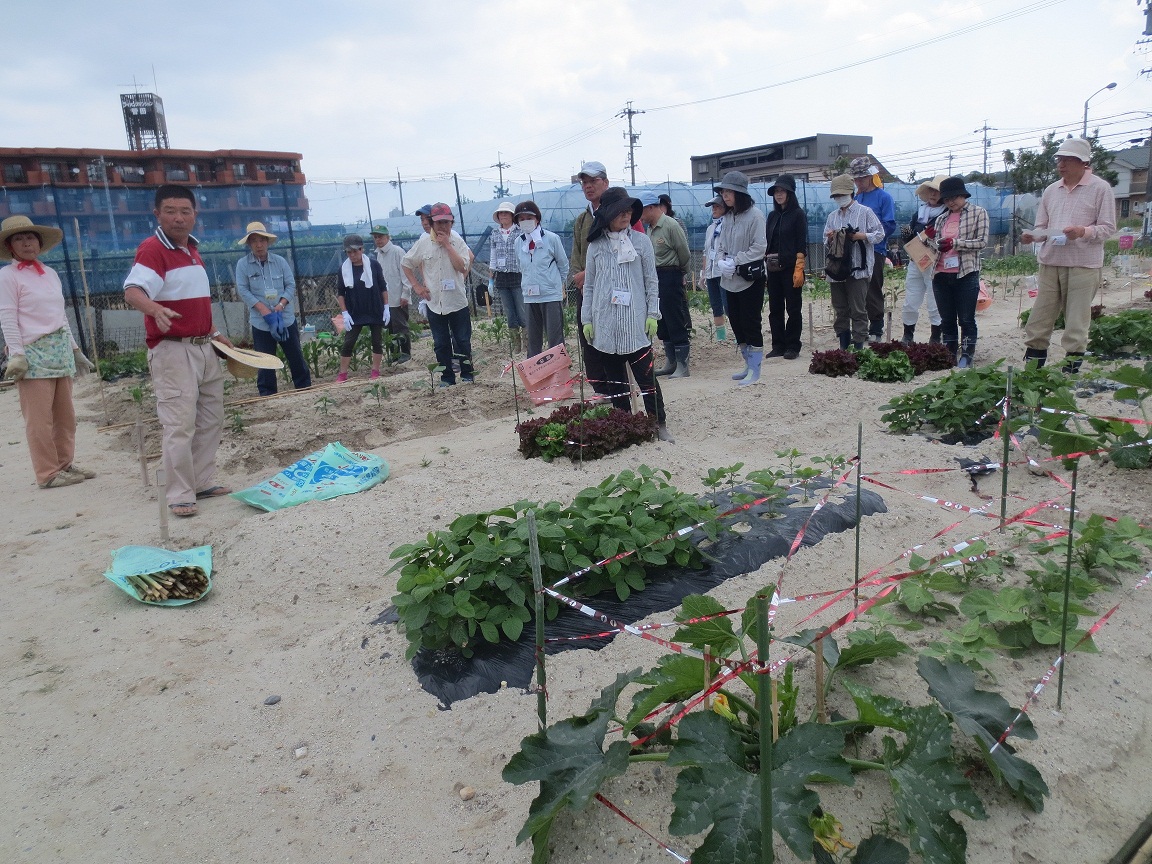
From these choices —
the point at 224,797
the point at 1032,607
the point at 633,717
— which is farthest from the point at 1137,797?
the point at 224,797

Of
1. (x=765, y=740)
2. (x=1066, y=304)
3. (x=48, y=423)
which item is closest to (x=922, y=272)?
(x=1066, y=304)

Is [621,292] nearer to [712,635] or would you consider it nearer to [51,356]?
[712,635]

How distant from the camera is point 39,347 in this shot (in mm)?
5742

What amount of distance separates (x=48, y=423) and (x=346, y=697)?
14.8 feet

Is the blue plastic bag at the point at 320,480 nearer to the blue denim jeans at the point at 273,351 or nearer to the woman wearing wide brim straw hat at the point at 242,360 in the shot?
the woman wearing wide brim straw hat at the point at 242,360

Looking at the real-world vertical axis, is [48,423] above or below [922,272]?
below

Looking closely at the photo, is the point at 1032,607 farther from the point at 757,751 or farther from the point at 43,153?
the point at 43,153

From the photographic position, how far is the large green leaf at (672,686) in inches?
81.0

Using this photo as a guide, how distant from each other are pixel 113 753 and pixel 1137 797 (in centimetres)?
307

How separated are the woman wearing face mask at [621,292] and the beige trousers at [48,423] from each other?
402cm

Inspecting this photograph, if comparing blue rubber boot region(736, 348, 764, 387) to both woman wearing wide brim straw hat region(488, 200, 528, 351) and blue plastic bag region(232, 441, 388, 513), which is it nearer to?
woman wearing wide brim straw hat region(488, 200, 528, 351)

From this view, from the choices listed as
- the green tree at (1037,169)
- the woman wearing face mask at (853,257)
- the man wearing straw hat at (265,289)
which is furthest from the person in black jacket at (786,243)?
the green tree at (1037,169)

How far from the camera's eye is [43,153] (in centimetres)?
1836

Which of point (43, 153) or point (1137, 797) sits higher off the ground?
point (43, 153)
